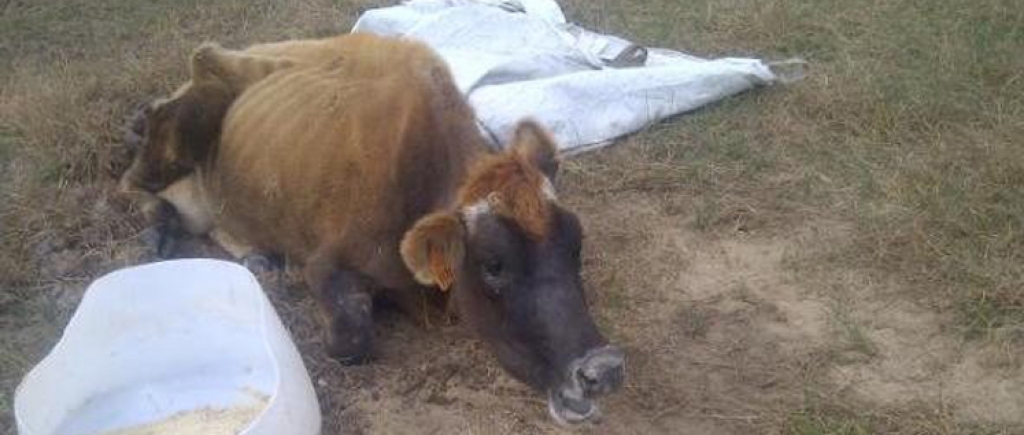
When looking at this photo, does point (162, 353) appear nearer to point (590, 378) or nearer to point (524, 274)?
point (524, 274)

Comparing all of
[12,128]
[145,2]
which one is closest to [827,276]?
[12,128]

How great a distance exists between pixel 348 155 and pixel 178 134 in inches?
46.1

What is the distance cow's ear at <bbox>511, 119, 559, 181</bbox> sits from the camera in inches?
166

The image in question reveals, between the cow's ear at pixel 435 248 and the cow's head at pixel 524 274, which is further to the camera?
the cow's ear at pixel 435 248

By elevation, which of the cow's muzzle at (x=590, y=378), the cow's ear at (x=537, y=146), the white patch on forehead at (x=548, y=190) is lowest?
the cow's muzzle at (x=590, y=378)

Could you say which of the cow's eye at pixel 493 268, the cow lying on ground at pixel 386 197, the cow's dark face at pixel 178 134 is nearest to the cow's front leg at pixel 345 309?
the cow lying on ground at pixel 386 197

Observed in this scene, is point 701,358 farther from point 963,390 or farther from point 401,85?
point 401,85

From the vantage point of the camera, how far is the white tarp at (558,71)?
19.1 feet

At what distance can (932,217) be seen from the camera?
16.1 feet

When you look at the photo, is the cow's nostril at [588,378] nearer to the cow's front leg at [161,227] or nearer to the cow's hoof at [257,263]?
the cow's hoof at [257,263]

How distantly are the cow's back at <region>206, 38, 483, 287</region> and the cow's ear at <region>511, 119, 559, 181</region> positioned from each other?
19 cm

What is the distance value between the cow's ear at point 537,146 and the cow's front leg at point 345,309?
0.79 m

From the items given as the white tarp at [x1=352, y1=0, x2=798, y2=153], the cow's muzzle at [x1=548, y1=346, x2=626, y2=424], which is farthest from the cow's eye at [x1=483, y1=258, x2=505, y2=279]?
the white tarp at [x1=352, y1=0, x2=798, y2=153]

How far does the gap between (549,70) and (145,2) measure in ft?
9.51
